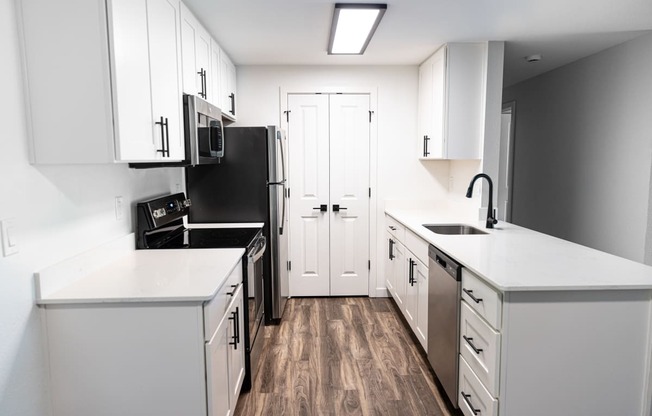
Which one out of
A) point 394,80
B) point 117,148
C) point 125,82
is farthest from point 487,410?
point 394,80

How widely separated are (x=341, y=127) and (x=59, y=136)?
2.87 meters

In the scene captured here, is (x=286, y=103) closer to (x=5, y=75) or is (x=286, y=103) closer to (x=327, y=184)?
(x=327, y=184)

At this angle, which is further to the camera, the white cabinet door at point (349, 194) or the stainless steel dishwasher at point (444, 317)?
the white cabinet door at point (349, 194)

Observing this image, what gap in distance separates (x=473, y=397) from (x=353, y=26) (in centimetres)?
231

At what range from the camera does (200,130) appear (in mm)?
2545

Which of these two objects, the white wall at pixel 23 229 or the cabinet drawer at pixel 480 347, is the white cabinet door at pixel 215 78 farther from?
the cabinet drawer at pixel 480 347

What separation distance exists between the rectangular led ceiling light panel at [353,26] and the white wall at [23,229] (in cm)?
166

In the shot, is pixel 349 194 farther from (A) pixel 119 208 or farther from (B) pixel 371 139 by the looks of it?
(A) pixel 119 208

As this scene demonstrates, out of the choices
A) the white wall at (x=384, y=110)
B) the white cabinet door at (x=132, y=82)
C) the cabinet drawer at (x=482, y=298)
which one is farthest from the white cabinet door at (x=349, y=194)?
the white cabinet door at (x=132, y=82)

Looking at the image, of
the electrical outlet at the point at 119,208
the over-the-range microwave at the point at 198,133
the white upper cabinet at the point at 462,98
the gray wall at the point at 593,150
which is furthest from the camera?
the white upper cabinet at the point at 462,98

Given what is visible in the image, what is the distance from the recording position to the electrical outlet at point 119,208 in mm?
2189

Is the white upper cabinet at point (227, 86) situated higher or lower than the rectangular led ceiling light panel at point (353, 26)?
lower

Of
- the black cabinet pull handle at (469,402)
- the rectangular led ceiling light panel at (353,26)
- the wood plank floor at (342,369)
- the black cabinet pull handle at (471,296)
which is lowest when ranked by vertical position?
the wood plank floor at (342,369)

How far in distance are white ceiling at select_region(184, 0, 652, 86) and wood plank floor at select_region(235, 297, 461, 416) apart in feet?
7.52
